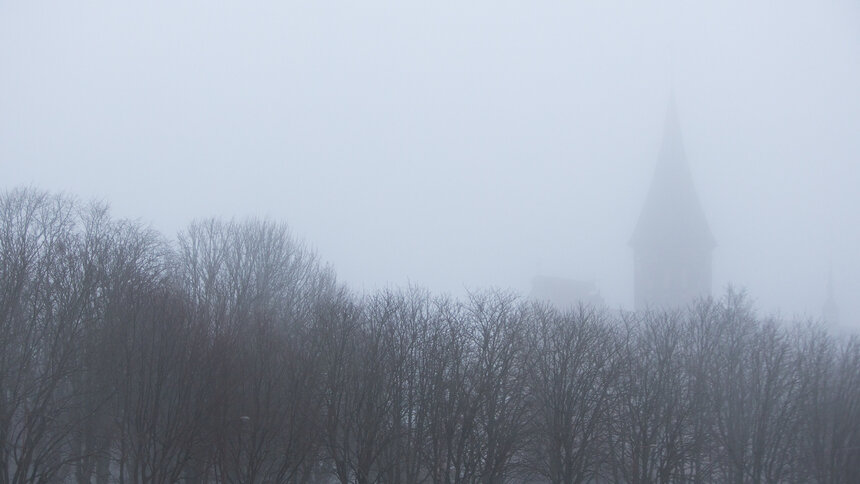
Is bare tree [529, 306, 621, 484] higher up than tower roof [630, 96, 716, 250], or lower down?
lower down

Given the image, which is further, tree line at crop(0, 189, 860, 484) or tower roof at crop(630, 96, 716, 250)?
tower roof at crop(630, 96, 716, 250)

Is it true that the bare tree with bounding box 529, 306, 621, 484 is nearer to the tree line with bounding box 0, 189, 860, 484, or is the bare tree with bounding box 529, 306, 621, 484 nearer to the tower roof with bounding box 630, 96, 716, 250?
the tree line with bounding box 0, 189, 860, 484

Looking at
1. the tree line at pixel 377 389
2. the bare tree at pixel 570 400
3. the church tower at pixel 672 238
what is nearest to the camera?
the tree line at pixel 377 389

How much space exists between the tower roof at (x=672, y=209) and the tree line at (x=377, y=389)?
65.4 m

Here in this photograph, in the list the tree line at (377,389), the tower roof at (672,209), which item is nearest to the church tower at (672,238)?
the tower roof at (672,209)

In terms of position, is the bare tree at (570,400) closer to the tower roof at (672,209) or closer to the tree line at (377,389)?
the tree line at (377,389)

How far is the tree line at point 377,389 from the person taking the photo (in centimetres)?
2512

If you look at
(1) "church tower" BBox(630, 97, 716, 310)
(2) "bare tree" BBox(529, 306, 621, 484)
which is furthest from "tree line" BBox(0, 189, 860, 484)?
(1) "church tower" BBox(630, 97, 716, 310)

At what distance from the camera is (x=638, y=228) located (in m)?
104

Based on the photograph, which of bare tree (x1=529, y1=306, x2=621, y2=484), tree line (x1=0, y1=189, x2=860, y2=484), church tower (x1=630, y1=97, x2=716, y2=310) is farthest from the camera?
church tower (x1=630, y1=97, x2=716, y2=310)

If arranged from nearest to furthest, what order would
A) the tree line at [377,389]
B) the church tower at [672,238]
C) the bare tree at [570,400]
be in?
the tree line at [377,389], the bare tree at [570,400], the church tower at [672,238]

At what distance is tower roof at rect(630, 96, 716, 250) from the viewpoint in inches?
3915

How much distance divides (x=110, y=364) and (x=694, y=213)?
85.4 m

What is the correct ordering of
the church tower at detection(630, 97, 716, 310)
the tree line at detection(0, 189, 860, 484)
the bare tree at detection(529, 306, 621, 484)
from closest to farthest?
the tree line at detection(0, 189, 860, 484) → the bare tree at detection(529, 306, 621, 484) → the church tower at detection(630, 97, 716, 310)
